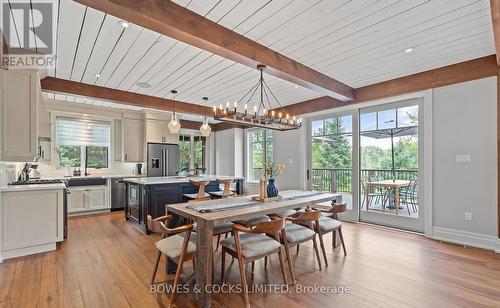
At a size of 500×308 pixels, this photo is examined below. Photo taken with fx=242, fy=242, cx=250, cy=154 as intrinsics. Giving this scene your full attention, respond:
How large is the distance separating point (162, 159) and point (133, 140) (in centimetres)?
89

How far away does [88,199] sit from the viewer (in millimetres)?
5516

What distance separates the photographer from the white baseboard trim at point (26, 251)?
313 centimetres

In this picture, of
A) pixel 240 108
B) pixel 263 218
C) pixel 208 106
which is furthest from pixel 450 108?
pixel 208 106

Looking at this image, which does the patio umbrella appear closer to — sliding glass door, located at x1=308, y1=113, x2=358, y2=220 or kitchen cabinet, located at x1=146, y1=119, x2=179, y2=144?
sliding glass door, located at x1=308, y1=113, x2=358, y2=220

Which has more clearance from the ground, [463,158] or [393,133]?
[393,133]

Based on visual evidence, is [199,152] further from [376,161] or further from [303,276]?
[303,276]

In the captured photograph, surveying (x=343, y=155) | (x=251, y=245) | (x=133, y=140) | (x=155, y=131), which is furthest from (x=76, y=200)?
(x=343, y=155)

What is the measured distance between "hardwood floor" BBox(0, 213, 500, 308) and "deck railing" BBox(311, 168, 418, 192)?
1.14 meters

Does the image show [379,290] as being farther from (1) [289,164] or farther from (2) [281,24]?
(1) [289,164]

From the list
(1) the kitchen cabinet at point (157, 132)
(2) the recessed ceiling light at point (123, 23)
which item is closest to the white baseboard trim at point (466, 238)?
(2) the recessed ceiling light at point (123, 23)

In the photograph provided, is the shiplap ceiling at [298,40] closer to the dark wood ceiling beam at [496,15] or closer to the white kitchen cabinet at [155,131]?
the dark wood ceiling beam at [496,15]

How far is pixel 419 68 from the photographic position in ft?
12.0

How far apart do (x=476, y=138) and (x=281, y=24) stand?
10.7 ft

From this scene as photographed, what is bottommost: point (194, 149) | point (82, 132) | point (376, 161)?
point (376, 161)
